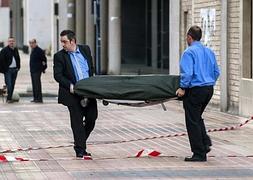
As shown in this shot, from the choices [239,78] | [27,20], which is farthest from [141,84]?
[27,20]

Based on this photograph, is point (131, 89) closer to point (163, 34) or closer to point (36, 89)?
point (36, 89)

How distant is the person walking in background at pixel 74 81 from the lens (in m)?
12.1

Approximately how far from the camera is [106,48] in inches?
1539

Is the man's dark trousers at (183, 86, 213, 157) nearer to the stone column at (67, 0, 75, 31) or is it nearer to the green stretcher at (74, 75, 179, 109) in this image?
the green stretcher at (74, 75, 179, 109)

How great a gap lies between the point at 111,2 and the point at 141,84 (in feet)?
80.2

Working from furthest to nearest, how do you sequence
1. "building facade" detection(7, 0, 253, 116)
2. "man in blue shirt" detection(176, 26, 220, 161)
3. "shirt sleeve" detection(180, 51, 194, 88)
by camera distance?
1. "building facade" detection(7, 0, 253, 116)
2. "man in blue shirt" detection(176, 26, 220, 161)
3. "shirt sleeve" detection(180, 51, 194, 88)

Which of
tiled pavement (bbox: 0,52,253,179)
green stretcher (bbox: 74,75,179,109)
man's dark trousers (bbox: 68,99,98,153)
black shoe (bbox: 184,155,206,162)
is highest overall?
green stretcher (bbox: 74,75,179,109)

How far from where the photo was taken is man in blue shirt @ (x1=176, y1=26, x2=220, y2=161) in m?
11.7

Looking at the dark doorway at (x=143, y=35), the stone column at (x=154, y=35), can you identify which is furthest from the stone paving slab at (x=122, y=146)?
the stone column at (x=154, y=35)

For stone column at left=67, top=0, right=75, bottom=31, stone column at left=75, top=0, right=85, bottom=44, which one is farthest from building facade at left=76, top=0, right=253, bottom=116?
stone column at left=67, top=0, right=75, bottom=31

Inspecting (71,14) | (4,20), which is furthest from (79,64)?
(4,20)

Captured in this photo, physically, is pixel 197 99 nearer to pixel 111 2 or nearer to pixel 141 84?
pixel 141 84

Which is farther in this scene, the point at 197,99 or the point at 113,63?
the point at 113,63

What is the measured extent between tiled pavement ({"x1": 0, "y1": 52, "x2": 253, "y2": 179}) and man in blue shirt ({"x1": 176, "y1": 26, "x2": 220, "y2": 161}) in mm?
346
